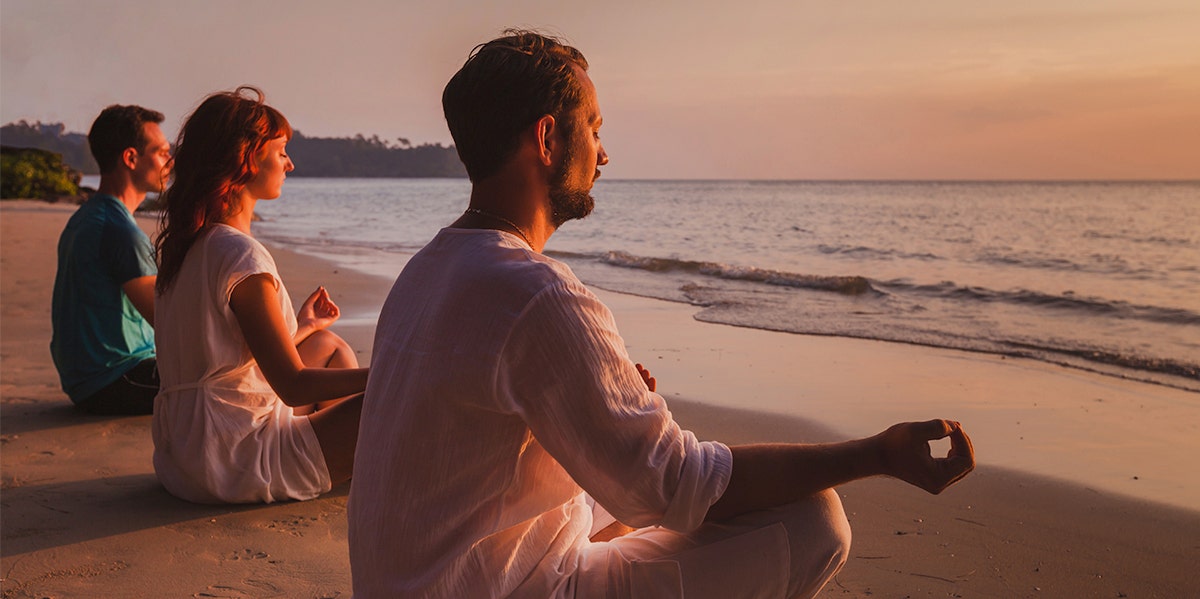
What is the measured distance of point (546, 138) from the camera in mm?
1795

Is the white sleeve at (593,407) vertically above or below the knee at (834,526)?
above

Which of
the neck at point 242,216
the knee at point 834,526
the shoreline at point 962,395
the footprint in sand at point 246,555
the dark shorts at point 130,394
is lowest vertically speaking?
the shoreline at point 962,395

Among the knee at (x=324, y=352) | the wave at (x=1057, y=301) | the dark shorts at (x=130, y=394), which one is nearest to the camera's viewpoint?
the knee at (x=324, y=352)

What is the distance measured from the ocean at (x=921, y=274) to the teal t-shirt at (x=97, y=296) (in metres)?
5.76

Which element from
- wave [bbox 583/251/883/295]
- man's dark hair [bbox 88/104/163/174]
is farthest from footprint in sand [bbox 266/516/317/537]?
wave [bbox 583/251/883/295]

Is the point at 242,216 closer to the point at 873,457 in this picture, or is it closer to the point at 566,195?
the point at 566,195

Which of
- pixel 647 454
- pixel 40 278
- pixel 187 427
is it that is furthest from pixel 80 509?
pixel 40 278

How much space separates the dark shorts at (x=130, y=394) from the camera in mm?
5109

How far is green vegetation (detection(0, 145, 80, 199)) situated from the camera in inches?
1182

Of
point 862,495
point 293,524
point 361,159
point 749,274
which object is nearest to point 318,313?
point 293,524

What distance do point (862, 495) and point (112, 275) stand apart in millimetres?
3920

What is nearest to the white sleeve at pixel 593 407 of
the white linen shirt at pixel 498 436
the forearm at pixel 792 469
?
the white linen shirt at pixel 498 436

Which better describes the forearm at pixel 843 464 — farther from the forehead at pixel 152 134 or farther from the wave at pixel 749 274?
the wave at pixel 749 274

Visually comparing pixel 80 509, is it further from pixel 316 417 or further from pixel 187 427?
pixel 316 417
